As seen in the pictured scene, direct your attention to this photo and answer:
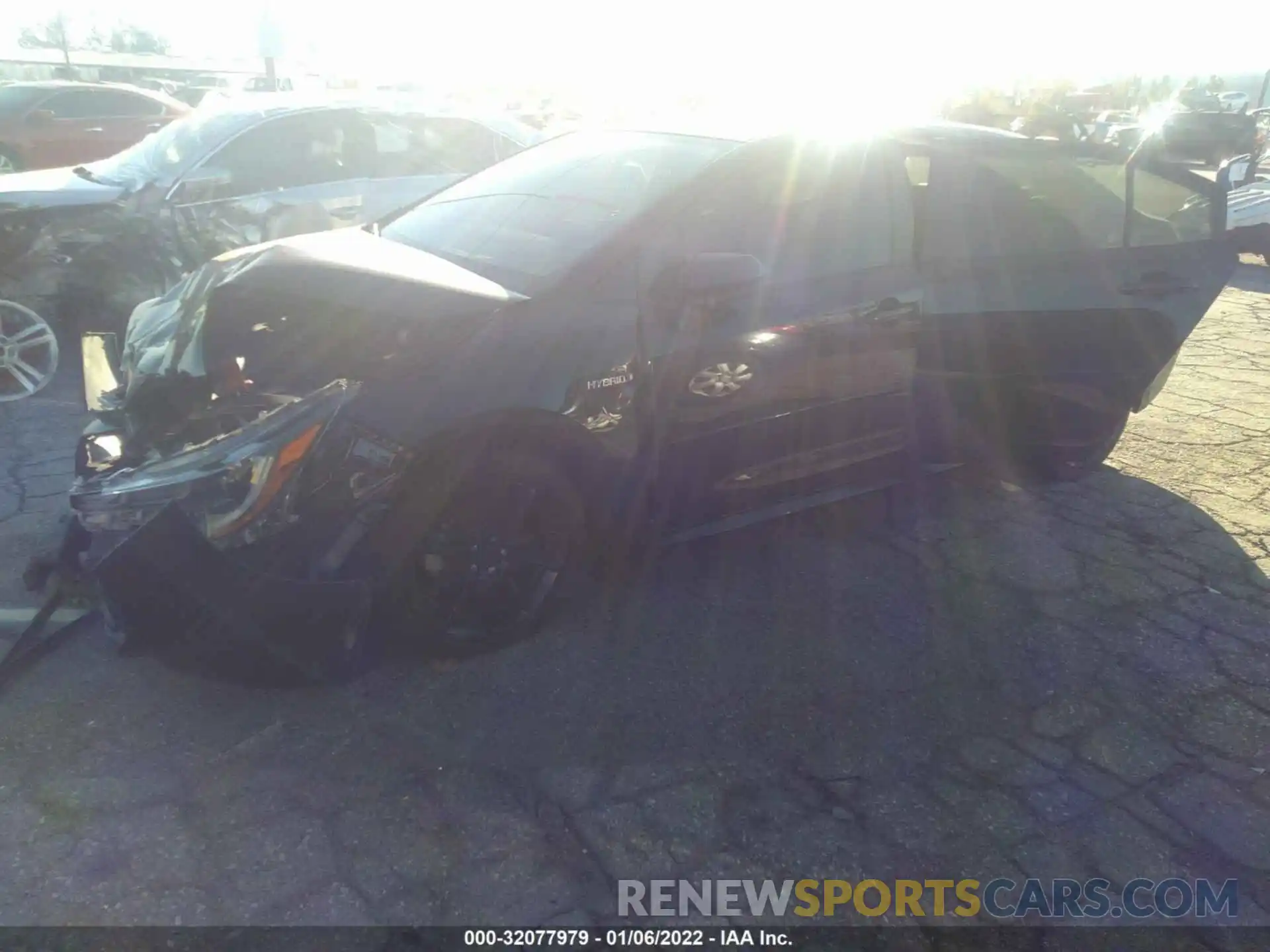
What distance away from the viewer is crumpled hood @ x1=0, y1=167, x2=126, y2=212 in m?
5.54

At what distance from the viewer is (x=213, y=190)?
603 centimetres

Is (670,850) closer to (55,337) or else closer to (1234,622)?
(1234,622)

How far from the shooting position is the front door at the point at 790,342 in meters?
3.21

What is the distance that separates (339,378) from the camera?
9.39 feet

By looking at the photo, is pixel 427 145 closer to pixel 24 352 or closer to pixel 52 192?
pixel 52 192

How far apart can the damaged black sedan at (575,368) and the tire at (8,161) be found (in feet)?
29.2

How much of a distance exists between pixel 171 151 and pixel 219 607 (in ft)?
16.1

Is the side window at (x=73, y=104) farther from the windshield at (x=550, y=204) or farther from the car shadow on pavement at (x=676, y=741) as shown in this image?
the car shadow on pavement at (x=676, y=741)

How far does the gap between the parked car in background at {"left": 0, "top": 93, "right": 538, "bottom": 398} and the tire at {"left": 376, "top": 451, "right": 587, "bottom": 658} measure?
2.57 meters

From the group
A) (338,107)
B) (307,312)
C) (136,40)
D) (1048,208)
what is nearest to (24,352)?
(338,107)

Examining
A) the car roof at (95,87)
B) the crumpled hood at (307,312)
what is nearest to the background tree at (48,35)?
the car roof at (95,87)

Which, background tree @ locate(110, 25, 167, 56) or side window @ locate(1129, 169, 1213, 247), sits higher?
side window @ locate(1129, 169, 1213, 247)

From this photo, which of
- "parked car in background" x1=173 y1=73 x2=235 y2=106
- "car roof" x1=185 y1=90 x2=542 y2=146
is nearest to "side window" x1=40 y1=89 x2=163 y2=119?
"car roof" x1=185 y1=90 x2=542 y2=146

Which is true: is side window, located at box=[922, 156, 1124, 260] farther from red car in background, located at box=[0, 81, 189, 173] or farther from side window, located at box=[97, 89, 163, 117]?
side window, located at box=[97, 89, 163, 117]
